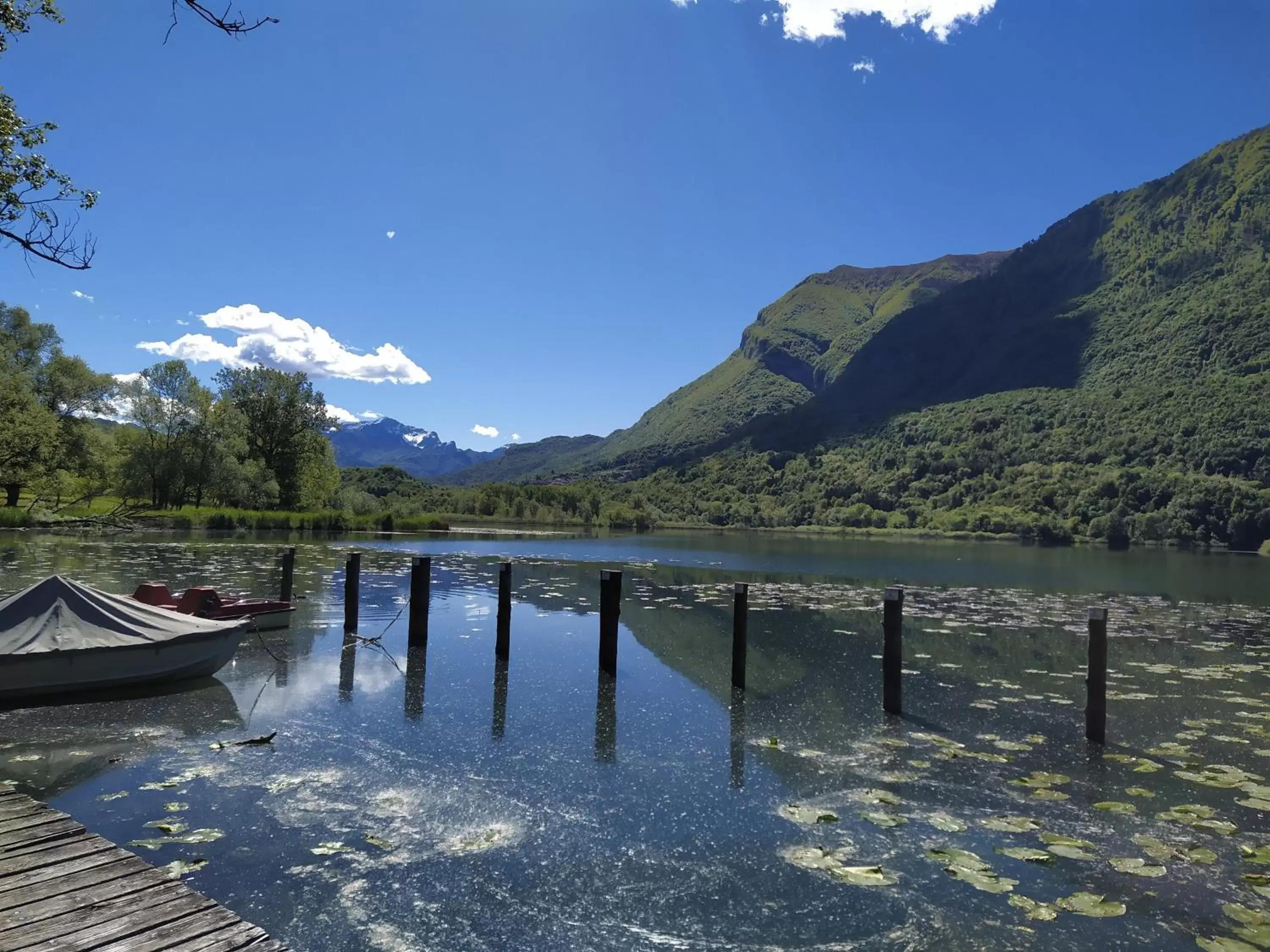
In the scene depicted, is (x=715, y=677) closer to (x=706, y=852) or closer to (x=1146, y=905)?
(x=706, y=852)

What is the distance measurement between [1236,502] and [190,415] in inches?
5047

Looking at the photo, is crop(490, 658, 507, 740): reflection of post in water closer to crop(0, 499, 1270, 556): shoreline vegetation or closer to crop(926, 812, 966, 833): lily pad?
crop(0, 499, 1270, 556): shoreline vegetation

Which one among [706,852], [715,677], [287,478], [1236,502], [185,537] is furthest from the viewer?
[1236,502]

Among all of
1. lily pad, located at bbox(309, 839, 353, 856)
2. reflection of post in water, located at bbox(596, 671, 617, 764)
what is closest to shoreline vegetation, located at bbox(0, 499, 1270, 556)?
lily pad, located at bbox(309, 839, 353, 856)

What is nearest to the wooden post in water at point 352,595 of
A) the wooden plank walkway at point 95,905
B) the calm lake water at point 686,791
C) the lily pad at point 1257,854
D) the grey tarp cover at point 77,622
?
the calm lake water at point 686,791

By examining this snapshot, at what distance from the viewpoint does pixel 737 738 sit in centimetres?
1277

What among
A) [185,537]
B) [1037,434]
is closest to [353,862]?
[185,537]

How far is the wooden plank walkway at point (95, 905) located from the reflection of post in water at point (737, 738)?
6.83 m

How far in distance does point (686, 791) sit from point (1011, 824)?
3.94 metres

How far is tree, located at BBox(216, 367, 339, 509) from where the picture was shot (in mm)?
82188

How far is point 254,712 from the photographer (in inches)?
524

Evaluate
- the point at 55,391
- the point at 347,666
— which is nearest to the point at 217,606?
the point at 347,666

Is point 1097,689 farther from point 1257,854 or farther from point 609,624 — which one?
point 609,624

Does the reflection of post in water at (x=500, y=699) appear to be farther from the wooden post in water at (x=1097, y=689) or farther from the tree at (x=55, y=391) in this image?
the tree at (x=55, y=391)
